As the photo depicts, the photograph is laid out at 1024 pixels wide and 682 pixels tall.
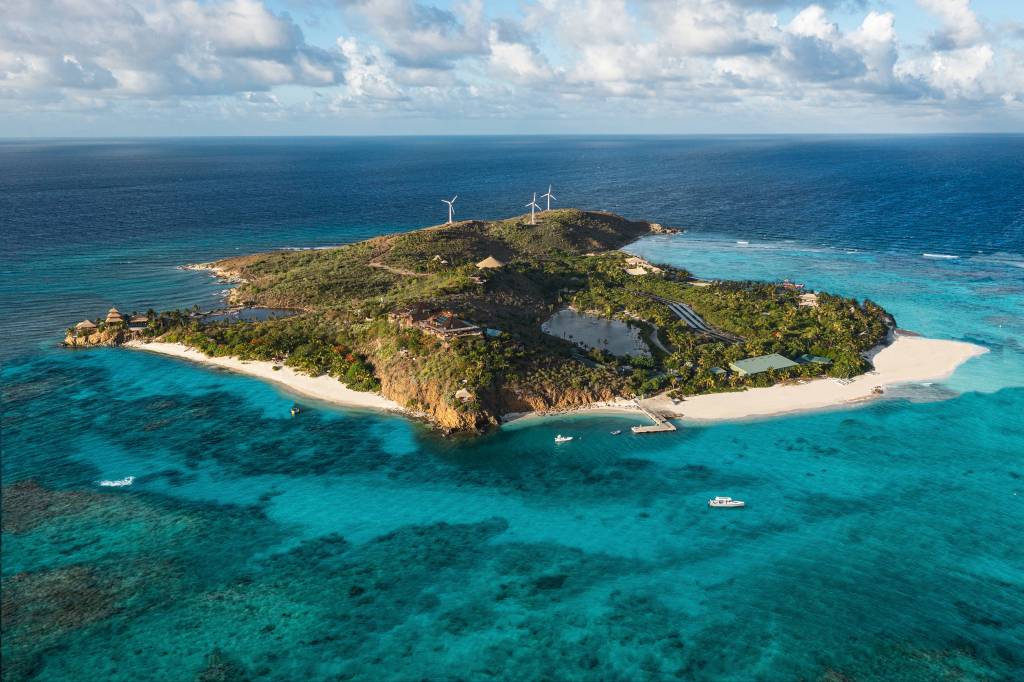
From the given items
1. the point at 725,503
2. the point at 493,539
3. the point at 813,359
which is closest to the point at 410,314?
the point at 493,539

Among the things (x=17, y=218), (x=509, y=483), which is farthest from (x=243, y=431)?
(x=17, y=218)

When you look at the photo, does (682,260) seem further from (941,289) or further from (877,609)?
(877,609)

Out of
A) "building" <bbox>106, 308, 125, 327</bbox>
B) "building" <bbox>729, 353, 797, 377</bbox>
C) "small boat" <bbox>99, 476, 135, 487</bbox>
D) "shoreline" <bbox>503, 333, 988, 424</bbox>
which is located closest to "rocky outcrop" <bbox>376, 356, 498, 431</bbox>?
"shoreline" <bbox>503, 333, 988, 424</bbox>

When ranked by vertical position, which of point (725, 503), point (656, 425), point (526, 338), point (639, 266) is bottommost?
point (725, 503)

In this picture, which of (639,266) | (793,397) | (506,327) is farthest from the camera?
(639,266)

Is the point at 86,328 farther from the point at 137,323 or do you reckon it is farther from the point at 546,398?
the point at 546,398

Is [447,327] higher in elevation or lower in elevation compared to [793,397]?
higher

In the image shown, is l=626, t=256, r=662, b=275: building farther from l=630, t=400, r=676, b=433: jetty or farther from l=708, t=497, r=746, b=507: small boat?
l=708, t=497, r=746, b=507: small boat
